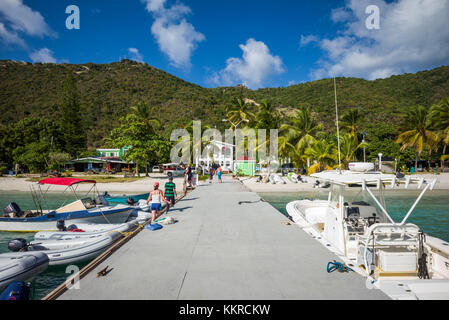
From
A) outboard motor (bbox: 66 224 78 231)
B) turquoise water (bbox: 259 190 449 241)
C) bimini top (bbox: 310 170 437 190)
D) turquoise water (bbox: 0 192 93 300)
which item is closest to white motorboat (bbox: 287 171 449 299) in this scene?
bimini top (bbox: 310 170 437 190)

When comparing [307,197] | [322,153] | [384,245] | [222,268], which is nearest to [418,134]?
[322,153]

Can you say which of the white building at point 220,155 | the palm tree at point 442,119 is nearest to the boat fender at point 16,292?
the white building at point 220,155

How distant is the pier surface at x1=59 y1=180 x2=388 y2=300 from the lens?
3.98m

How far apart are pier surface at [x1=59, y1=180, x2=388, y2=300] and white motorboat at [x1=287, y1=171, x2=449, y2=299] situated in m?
0.46

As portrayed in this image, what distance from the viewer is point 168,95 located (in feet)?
381

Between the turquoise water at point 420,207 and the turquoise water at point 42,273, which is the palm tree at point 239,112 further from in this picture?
the turquoise water at point 42,273

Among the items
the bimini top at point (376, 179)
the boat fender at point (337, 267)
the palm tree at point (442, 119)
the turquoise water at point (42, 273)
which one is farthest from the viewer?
the palm tree at point (442, 119)

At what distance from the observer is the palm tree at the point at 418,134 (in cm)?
4309

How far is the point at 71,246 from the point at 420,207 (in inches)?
839

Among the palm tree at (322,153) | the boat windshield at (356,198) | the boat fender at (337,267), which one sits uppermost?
the palm tree at (322,153)

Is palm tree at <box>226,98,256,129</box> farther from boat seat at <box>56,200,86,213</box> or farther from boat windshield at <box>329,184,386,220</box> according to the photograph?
boat windshield at <box>329,184,386,220</box>

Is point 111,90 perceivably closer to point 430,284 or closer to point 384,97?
point 384,97

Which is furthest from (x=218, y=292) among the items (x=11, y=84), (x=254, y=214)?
(x=11, y=84)

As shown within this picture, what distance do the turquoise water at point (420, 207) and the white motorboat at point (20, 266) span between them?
11.8 metres
